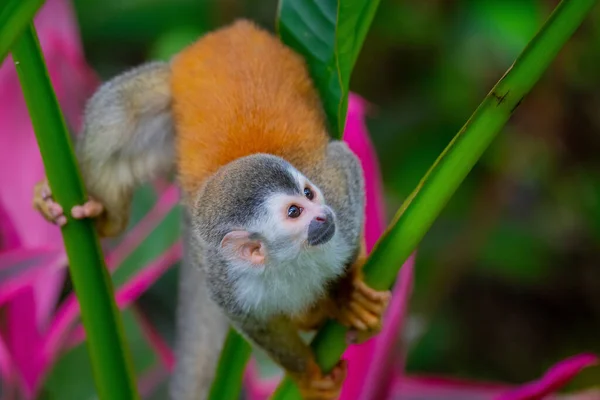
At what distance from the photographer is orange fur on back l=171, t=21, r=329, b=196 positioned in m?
0.93

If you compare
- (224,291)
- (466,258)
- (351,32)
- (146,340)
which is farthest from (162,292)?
(351,32)

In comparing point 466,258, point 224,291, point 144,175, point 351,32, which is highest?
A: point 351,32

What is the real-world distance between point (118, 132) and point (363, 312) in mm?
410

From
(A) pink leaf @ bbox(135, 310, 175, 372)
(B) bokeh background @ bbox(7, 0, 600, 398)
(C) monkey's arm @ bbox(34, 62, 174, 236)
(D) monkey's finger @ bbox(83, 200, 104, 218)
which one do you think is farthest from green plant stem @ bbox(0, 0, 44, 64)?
(B) bokeh background @ bbox(7, 0, 600, 398)

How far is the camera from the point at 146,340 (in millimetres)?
1104

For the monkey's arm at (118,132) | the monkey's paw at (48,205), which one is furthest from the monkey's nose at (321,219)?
the monkey's arm at (118,132)

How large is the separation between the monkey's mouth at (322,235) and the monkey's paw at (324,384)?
0.43ft

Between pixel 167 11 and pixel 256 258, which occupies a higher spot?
pixel 256 258

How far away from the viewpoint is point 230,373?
710 millimetres

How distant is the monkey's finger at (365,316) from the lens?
0.79 metres

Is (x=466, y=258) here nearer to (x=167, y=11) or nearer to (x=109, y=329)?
(x=167, y=11)

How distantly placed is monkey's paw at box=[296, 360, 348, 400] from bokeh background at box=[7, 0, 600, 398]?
633 millimetres

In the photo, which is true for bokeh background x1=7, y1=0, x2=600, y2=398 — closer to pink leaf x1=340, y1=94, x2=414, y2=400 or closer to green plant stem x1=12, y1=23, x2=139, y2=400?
pink leaf x1=340, y1=94, x2=414, y2=400

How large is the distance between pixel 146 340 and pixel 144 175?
218 millimetres
